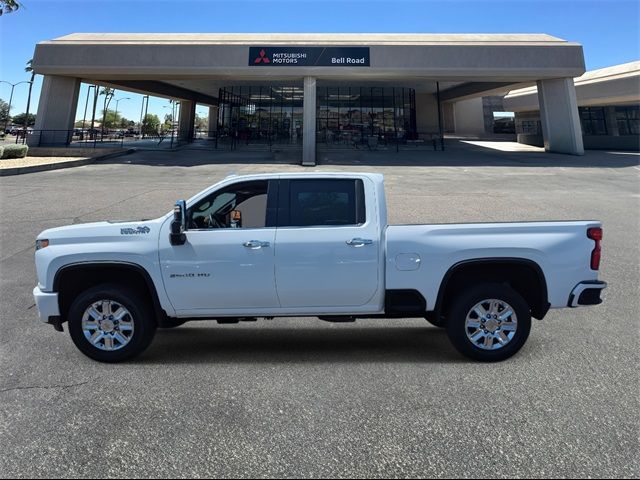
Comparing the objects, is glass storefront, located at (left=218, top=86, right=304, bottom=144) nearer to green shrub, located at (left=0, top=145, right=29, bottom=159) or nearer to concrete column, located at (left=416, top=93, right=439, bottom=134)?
concrete column, located at (left=416, top=93, right=439, bottom=134)

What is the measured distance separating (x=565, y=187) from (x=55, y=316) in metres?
18.2

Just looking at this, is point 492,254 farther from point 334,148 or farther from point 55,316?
point 334,148

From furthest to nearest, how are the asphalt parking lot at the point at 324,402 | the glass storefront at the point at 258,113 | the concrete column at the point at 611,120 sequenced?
the glass storefront at the point at 258,113 → the concrete column at the point at 611,120 → the asphalt parking lot at the point at 324,402

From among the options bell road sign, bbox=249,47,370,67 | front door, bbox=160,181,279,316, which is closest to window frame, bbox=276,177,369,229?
front door, bbox=160,181,279,316

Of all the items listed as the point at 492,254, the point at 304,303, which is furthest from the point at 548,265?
the point at 304,303

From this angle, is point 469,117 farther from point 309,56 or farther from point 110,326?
point 110,326

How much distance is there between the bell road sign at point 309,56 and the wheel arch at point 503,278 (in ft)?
81.7

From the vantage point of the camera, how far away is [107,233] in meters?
4.16

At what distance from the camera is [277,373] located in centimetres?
398

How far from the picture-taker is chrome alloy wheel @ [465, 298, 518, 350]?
409cm

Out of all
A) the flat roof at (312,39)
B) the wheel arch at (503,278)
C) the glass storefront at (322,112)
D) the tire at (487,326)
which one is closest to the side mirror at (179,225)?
the wheel arch at (503,278)

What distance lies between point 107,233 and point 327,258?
2.10 m

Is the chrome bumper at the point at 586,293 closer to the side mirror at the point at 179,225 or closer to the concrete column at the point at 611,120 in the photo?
the side mirror at the point at 179,225

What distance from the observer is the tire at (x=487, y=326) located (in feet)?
13.3
